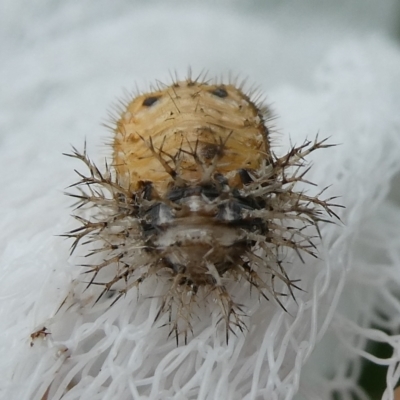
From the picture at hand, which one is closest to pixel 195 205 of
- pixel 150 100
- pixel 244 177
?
pixel 244 177

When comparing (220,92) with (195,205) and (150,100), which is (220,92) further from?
(195,205)

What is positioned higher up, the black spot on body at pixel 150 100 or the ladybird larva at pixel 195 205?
the black spot on body at pixel 150 100

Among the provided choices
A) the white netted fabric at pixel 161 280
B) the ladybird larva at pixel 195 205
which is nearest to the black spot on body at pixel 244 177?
the ladybird larva at pixel 195 205

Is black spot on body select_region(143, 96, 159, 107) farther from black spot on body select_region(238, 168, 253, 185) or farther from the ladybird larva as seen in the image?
black spot on body select_region(238, 168, 253, 185)

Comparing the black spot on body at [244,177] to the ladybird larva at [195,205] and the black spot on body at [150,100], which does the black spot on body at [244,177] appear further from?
the black spot on body at [150,100]

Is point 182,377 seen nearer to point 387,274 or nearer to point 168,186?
point 168,186

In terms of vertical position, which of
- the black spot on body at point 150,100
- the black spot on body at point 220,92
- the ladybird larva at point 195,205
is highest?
the black spot on body at point 220,92

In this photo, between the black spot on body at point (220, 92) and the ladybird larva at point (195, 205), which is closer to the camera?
the ladybird larva at point (195, 205)
